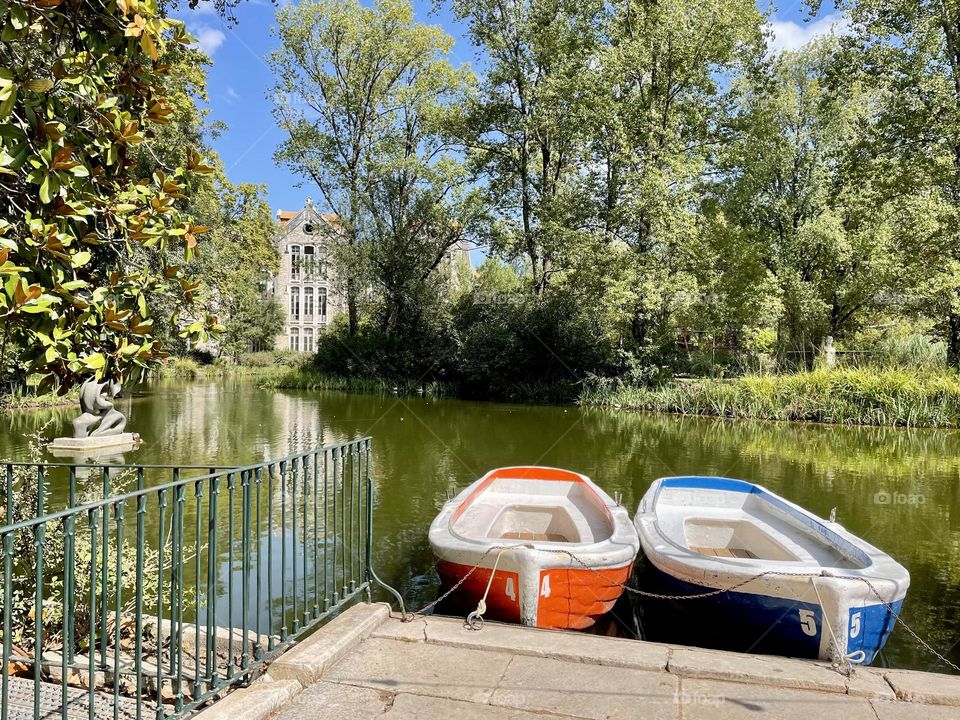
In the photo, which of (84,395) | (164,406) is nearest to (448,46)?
(164,406)

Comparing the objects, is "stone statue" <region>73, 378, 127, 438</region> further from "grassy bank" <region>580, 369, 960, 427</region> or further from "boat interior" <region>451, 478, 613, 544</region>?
"grassy bank" <region>580, 369, 960, 427</region>

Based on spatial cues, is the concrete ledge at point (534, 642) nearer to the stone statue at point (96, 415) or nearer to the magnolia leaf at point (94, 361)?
the magnolia leaf at point (94, 361)

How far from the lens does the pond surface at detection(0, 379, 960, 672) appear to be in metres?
7.02

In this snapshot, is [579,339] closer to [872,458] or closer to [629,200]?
[629,200]

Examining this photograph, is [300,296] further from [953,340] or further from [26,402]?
[953,340]

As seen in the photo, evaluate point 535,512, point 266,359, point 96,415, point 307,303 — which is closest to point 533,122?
point 96,415

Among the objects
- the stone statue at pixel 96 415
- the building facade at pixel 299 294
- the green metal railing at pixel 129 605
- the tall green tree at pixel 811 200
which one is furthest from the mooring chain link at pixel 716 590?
the building facade at pixel 299 294

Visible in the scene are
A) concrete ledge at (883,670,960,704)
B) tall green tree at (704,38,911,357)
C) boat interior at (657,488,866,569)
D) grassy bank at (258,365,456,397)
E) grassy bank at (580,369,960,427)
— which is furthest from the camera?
grassy bank at (258,365,456,397)

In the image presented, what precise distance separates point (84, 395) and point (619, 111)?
19346mm

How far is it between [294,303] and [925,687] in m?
53.0

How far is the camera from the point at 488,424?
19078 millimetres

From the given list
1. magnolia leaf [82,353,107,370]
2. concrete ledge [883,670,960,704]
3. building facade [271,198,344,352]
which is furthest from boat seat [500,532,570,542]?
building facade [271,198,344,352]

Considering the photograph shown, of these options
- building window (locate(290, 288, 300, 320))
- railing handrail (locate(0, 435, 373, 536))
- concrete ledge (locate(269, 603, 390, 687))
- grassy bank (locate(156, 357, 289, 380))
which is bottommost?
concrete ledge (locate(269, 603, 390, 687))

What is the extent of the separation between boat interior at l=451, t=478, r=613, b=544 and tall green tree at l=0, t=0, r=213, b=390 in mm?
4041
